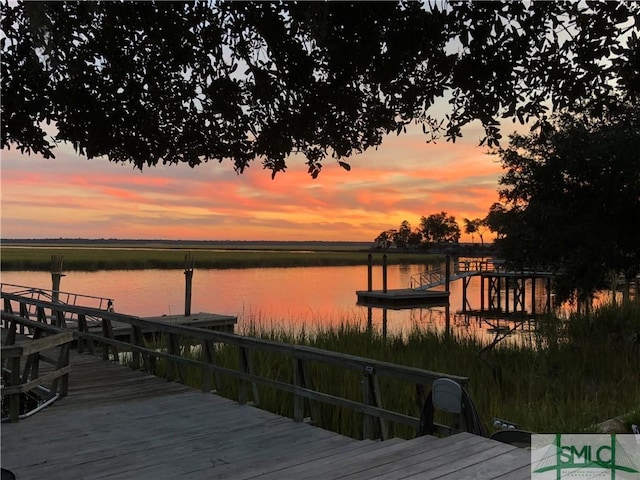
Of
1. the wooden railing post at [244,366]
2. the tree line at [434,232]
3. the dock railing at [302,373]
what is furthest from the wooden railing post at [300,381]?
the tree line at [434,232]

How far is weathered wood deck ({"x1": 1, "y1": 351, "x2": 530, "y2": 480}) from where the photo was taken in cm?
355

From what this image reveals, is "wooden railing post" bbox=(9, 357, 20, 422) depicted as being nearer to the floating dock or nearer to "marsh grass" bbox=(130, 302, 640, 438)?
"marsh grass" bbox=(130, 302, 640, 438)

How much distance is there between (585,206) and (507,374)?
262 inches

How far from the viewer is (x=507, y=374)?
10938mm

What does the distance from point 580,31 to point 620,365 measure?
35.0ft

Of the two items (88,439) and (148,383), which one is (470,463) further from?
(148,383)

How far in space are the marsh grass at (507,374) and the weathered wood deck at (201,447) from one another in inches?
42.2

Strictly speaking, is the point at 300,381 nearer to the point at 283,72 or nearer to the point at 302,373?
the point at 302,373

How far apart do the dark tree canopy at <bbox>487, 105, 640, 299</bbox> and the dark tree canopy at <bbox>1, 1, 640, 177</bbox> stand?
453 inches

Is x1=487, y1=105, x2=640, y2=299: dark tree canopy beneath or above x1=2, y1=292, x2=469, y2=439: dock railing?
above

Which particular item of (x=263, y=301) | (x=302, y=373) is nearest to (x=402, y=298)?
(x=263, y=301)

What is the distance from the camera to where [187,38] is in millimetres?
3727

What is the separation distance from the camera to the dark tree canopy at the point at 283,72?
3068 millimetres

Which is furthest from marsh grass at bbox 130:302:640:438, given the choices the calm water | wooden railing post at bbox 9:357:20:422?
the calm water
